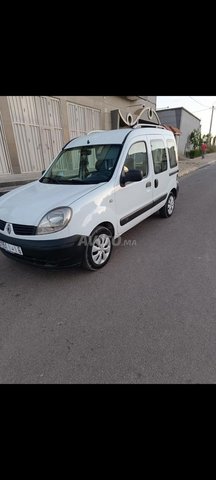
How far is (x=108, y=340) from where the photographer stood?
2.24 meters

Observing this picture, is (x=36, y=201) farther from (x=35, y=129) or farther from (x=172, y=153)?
(x=35, y=129)

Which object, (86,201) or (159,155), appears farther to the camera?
(159,155)

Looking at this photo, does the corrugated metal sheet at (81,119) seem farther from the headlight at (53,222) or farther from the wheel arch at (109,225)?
the headlight at (53,222)

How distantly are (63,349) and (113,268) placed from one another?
1.49 metres

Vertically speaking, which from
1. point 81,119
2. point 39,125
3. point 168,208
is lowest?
point 168,208

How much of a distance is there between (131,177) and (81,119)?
37.3 ft

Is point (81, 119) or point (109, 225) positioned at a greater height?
point (81, 119)

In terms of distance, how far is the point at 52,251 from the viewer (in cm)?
275

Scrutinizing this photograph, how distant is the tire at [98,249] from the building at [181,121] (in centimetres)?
2724

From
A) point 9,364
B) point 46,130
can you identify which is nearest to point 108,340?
point 9,364

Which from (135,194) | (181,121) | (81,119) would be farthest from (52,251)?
(181,121)

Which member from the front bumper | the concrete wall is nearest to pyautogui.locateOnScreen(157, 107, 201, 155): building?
the concrete wall

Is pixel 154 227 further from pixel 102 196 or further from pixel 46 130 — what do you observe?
pixel 46 130
